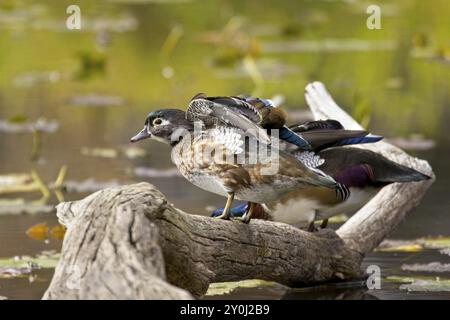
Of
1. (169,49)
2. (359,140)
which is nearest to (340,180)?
(359,140)

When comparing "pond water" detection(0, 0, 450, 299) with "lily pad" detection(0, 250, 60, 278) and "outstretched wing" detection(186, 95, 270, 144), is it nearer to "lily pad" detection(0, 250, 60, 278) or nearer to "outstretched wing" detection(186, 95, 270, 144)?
"lily pad" detection(0, 250, 60, 278)

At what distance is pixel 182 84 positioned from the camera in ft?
33.6

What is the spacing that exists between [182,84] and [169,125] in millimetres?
5549

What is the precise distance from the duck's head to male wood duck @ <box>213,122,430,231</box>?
2.71 ft

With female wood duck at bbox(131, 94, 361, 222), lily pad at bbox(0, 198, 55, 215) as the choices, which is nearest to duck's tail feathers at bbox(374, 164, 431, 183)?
female wood duck at bbox(131, 94, 361, 222)

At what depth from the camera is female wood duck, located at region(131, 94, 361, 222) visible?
4.51m

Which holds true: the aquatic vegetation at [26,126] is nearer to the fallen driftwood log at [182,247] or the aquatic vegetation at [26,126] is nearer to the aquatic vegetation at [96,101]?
the aquatic vegetation at [96,101]

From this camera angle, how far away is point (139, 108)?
9.55 metres

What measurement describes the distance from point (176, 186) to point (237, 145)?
9.36 ft

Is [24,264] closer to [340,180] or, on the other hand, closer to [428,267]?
[340,180]

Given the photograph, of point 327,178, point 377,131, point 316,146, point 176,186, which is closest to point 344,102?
point 377,131

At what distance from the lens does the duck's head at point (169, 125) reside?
470 centimetres

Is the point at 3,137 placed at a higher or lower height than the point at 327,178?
lower

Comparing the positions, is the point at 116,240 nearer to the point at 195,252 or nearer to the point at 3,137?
the point at 195,252
